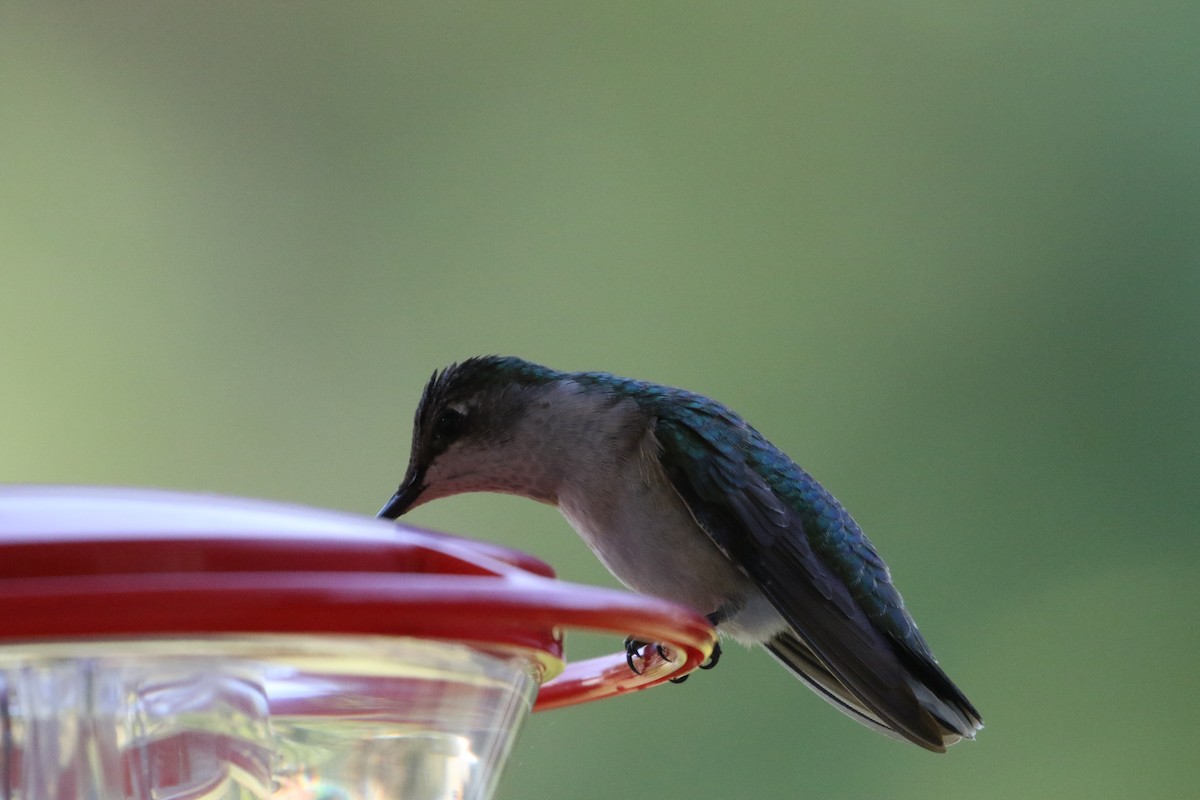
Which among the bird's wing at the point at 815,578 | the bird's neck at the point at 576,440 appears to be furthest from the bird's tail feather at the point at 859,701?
the bird's neck at the point at 576,440

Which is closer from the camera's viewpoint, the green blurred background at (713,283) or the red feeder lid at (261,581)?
the red feeder lid at (261,581)

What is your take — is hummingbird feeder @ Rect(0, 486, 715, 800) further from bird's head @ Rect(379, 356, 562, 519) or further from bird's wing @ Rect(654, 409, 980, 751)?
bird's head @ Rect(379, 356, 562, 519)

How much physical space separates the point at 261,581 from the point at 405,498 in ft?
4.54

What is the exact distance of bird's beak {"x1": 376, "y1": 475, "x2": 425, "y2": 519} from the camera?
2.01 metres

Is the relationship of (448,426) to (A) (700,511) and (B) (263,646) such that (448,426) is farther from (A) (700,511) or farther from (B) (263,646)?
(B) (263,646)

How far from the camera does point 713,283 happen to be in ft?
12.2

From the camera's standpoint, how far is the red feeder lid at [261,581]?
0.64m

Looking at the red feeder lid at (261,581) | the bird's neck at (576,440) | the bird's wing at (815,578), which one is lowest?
the bird's wing at (815,578)

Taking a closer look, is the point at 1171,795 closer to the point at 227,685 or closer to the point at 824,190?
the point at 824,190

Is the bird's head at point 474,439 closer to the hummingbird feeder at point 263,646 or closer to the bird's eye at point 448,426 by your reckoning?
the bird's eye at point 448,426

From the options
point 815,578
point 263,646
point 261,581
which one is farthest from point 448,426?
point 261,581

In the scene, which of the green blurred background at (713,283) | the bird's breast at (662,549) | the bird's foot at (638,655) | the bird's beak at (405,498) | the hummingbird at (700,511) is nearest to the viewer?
the bird's foot at (638,655)

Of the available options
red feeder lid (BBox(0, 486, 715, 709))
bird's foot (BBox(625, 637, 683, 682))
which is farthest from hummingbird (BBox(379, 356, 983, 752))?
red feeder lid (BBox(0, 486, 715, 709))

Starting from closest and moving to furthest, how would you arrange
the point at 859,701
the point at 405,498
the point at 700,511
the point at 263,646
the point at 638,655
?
the point at 263,646, the point at 638,655, the point at 859,701, the point at 700,511, the point at 405,498
